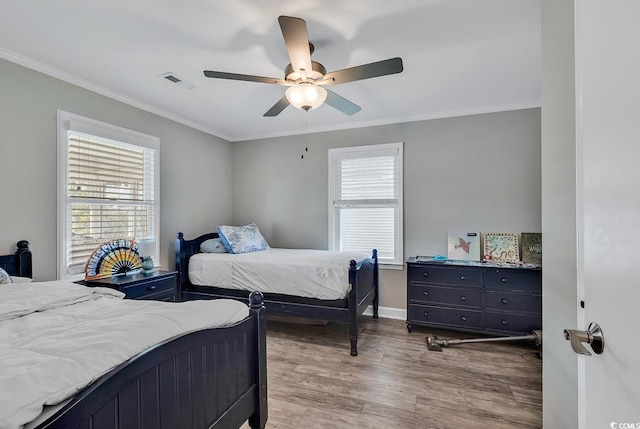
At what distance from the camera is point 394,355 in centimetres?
282

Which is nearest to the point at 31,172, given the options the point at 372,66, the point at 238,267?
the point at 238,267

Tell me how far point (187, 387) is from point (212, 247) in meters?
2.76

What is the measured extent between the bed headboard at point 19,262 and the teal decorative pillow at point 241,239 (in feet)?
5.78

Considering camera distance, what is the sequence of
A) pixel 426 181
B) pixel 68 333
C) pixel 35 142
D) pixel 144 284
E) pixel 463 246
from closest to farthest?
1. pixel 68 333
2. pixel 35 142
3. pixel 144 284
4. pixel 463 246
5. pixel 426 181

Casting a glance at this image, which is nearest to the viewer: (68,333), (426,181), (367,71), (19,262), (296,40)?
(68,333)

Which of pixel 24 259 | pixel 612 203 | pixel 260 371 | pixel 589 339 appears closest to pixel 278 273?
pixel 260 371

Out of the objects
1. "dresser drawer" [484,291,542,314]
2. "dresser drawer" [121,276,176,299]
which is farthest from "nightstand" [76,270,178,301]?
"dresser drawer" [484,291,542,314]

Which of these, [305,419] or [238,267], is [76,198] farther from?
[305,419]

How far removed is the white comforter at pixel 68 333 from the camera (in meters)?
0.77

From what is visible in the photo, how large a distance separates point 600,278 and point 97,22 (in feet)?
8.97

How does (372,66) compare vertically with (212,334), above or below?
above

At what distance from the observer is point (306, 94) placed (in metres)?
2.09

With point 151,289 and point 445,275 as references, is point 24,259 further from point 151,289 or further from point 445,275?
point 445,275

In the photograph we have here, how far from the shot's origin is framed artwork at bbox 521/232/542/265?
3.20m
